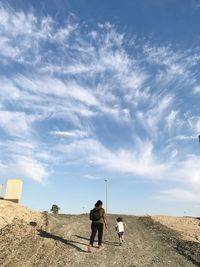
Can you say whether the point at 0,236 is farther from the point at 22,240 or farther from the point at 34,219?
the point at 34,219

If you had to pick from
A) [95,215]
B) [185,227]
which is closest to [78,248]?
[95,215]

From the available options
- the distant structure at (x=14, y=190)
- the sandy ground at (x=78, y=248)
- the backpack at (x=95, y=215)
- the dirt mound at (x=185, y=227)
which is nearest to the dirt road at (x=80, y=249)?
the sandy ground at (x=78, y=248)

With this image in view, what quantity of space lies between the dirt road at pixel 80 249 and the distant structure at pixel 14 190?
41.1 ft

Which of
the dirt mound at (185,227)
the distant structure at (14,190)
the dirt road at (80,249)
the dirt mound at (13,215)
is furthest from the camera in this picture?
the distant structure at (14,190)

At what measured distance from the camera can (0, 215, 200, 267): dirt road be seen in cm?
1786

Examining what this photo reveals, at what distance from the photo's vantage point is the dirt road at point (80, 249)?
58.6 feet

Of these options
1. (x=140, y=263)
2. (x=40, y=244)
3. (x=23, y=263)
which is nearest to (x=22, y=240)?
(x=40, y=244)

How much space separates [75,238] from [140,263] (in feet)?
21.4

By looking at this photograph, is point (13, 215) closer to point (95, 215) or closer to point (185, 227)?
point (95, 215)

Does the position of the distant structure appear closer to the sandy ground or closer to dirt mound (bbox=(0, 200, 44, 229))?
dirt mound (bbox=(0, 200, 44, 229))

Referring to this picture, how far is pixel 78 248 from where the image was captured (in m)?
20.3

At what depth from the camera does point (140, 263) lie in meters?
17.9

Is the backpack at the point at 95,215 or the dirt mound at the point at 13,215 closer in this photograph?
the backpack at the point at 95,215

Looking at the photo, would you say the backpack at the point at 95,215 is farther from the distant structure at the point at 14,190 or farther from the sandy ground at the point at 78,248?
the distant structure at the point at 14,190
